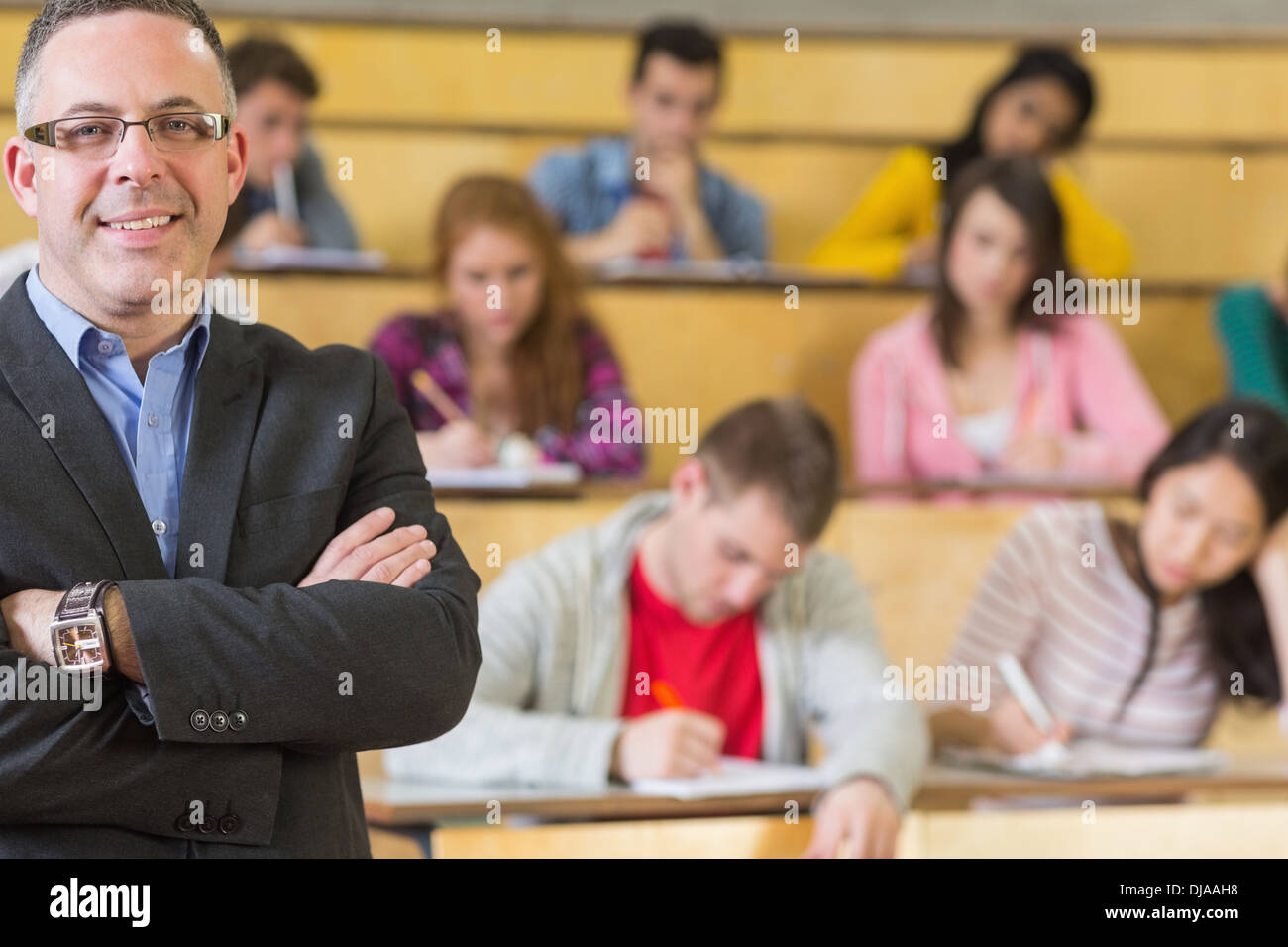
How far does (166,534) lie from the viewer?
69cm

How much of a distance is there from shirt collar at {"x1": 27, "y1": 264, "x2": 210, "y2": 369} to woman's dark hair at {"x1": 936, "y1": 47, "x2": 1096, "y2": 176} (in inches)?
66.2

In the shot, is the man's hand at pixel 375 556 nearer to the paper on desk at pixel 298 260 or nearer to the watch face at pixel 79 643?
the watch face at pixel 79 643

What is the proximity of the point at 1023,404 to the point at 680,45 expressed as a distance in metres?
0.71

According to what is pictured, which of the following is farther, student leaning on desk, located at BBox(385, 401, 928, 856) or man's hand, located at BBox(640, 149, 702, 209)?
man's hand, located at BBox(640, 149, 702, 209)

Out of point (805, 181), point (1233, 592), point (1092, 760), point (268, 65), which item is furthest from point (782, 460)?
point (805, 181)

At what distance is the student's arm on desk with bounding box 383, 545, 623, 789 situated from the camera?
3.88ft

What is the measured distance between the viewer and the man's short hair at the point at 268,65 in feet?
6.41

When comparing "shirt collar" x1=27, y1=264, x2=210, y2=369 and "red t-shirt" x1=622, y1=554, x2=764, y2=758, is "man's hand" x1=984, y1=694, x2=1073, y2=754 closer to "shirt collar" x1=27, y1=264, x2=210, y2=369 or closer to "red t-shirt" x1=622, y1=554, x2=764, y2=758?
"red t-shirt" x1=622, y1=554, x2=764, y2=758

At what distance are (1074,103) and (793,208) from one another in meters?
0.49

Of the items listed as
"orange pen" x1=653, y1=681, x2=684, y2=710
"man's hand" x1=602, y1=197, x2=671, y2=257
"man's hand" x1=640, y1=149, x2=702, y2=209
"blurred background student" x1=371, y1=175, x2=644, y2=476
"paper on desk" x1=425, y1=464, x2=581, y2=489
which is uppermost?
"man's hand" x1=640, y1=149, x2=702, y2=209

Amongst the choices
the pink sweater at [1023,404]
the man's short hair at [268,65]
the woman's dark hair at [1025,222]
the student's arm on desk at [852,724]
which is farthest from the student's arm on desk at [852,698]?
the man's short hair at [268,65]

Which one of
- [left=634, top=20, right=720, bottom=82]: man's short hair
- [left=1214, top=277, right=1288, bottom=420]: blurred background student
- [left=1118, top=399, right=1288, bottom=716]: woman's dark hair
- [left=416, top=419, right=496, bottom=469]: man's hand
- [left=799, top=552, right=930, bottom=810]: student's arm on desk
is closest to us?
[left=799, top=552, right=930, bottom=810]: student's arm on desk

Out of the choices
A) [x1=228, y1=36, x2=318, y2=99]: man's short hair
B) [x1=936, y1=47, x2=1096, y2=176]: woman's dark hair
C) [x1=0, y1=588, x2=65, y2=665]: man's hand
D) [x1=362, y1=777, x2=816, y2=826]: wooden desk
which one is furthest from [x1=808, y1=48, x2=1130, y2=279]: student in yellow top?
[x1=0, y1=588, x2=65, y2=665]: man's hand

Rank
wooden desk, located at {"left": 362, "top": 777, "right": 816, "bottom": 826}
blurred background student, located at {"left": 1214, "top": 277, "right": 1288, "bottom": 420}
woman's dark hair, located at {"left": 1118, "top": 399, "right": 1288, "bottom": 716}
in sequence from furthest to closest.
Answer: blurred background student, located at {"left": 1214, "top": 277, "right": 1288, "bottom": 420} < woman's dark hair, located at {"left": 1118, "top": 399, "right": 1288, "bottom": 716} < wooden desk, located at {"left": 362, "top": 777, "right": 816, "bottom": 826}
